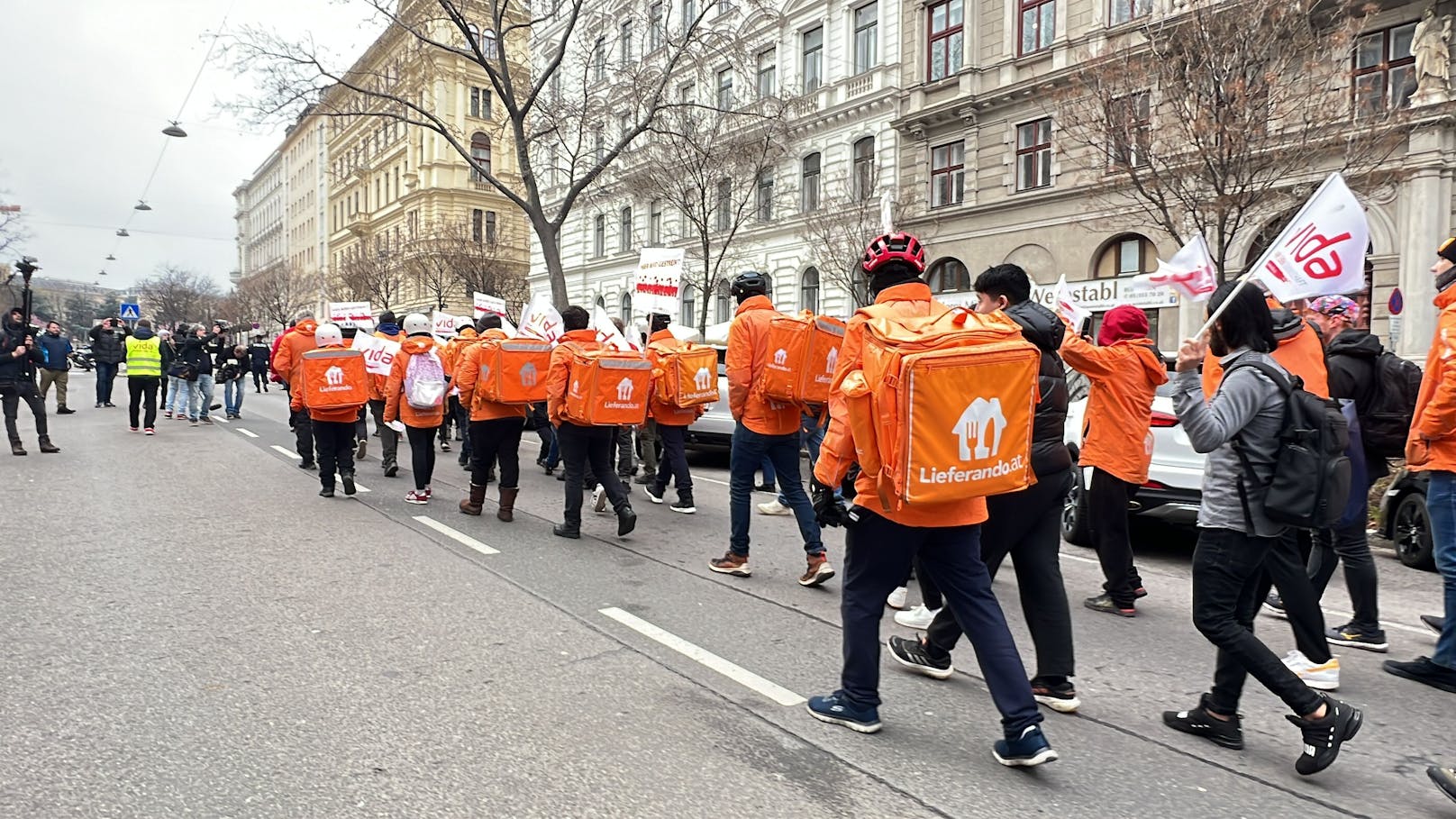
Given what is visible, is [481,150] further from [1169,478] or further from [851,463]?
[851,463]

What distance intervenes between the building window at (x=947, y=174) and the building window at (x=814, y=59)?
18.6ft

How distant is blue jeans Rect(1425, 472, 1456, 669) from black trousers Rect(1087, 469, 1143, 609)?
5.09ft

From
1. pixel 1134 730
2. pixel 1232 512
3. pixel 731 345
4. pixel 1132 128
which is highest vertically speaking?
pixel 1132 128

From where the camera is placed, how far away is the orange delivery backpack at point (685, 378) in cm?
914

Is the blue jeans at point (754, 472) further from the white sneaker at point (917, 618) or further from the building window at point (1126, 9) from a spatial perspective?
the building window at point (1126, 9)

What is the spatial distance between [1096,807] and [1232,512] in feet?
3.99

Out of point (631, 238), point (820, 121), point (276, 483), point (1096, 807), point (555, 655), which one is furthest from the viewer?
point (631, 238)

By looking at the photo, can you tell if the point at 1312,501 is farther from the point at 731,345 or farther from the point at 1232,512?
the point at 731,345

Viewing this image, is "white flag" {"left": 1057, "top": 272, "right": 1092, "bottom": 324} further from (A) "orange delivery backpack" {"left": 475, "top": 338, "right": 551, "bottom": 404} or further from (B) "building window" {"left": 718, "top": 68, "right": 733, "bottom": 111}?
(B) "building window" {"left": 718, "top": 68, "right": 733, "bottom": 111}

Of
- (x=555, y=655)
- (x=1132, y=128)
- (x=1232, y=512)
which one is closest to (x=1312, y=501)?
(x=1232, y=512)

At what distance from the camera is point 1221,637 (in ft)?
11.7

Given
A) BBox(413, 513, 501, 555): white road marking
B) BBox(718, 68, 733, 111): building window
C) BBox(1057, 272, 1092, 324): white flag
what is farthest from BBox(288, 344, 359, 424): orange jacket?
BBox(718, 68, 733, 111): building window

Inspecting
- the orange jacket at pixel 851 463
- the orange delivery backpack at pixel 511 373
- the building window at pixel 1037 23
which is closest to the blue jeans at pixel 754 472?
the orange delivery backpack at pixel 511 373

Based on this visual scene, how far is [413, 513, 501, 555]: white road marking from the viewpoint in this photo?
23.6ft
